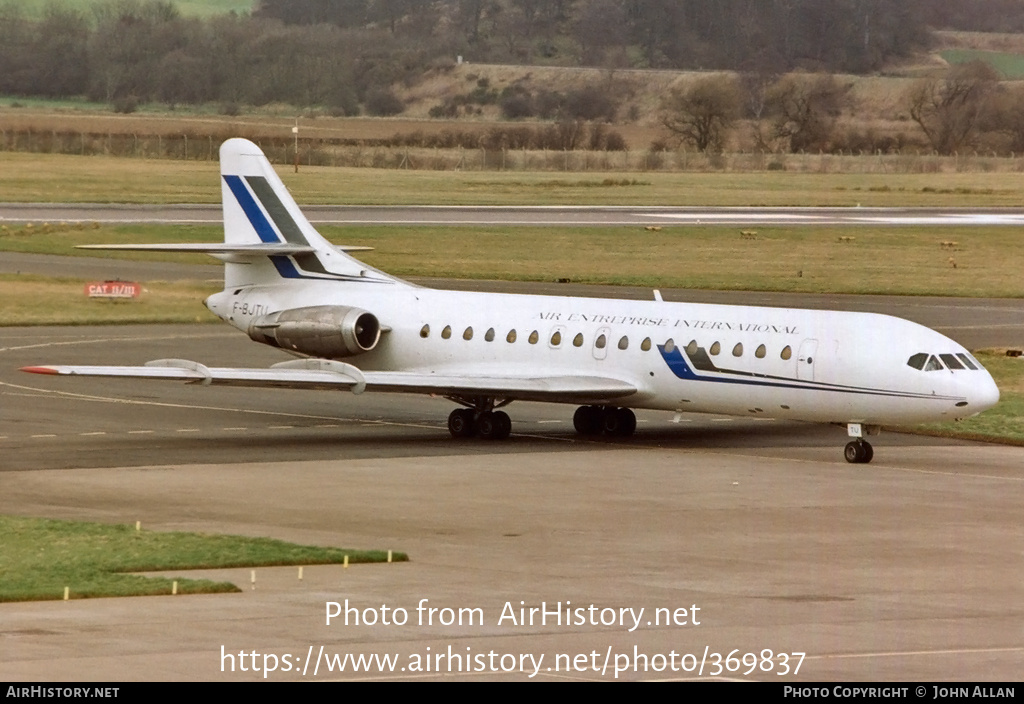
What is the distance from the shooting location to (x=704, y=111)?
5034 inches

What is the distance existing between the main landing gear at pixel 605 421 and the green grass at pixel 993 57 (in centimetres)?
12462

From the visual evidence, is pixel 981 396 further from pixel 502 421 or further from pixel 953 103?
pixel 953 103

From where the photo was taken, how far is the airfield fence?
114 meters

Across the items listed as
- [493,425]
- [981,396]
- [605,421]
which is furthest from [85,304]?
[981,396]

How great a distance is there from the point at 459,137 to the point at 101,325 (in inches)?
2907

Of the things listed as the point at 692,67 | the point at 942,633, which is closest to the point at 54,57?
the point at 692,67

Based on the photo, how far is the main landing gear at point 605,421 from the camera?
118 feet

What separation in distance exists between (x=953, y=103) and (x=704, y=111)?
17.6 meters

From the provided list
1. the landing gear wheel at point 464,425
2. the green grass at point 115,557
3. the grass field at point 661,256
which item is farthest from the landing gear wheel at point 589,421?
the grass field at point 661,256

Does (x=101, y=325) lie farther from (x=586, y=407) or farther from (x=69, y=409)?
(x=586, y=407)

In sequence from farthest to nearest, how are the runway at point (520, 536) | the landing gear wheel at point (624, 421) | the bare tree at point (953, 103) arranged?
the bare tree at point (953, 103) < the landing gear wheel at point (624, 421) < the runway at point (520, 536)

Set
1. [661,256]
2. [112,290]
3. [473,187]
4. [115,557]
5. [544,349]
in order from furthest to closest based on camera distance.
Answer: [473,187] → [661,256] → [112,290] → [544,349] → [115,557]

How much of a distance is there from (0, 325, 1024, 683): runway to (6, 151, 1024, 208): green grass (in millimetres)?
56276

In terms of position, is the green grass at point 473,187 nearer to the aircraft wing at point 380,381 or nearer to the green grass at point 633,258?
the green grass at point 633,258
